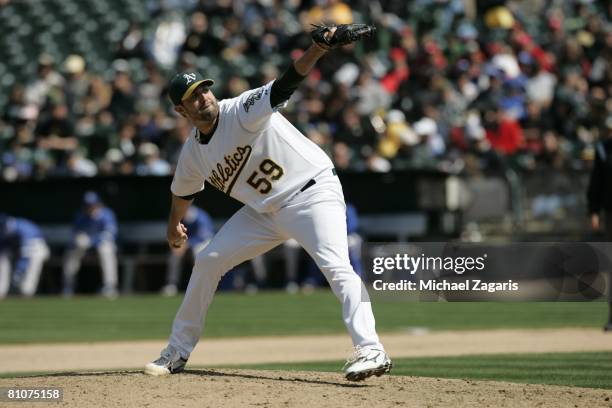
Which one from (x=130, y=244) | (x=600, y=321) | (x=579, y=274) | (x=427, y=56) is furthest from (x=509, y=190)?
(x=579, y=274)

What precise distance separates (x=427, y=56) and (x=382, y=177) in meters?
2.63

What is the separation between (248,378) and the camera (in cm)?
746

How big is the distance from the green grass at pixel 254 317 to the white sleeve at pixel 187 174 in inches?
199

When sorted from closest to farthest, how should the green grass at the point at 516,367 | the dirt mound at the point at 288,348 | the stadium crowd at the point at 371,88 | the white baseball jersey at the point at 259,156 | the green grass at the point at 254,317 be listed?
the white baseball jersey at the point at 259,156
the green grass at the point at 516,367
the dirt mound at the point at 288,348
the green grass at the point at 254,317
the stadium crowd at the point at 371,88

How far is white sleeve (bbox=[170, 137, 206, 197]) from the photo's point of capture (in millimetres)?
7441

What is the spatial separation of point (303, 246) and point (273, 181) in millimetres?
462

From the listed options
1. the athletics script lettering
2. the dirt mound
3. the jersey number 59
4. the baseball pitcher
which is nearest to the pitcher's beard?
the baseball pitcher

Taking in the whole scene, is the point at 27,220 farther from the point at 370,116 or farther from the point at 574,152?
the point at 574,152

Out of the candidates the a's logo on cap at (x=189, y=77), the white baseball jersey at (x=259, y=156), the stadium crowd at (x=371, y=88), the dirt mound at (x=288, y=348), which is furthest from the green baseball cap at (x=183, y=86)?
the stadium crowd at (x=371, y=88)

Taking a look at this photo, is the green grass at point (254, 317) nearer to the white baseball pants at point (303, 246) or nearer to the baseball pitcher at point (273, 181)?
the white baseball pants at point (303, 246)

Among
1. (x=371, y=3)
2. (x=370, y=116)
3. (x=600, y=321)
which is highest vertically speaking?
(x=371, y=3)

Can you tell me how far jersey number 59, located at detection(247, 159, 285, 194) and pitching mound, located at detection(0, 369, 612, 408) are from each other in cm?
124

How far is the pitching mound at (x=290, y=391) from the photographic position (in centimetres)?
650

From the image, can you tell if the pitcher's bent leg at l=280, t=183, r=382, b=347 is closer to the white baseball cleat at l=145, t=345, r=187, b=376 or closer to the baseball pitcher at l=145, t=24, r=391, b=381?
the baseball pitcher at l=145, t=24, r=391, b=381
